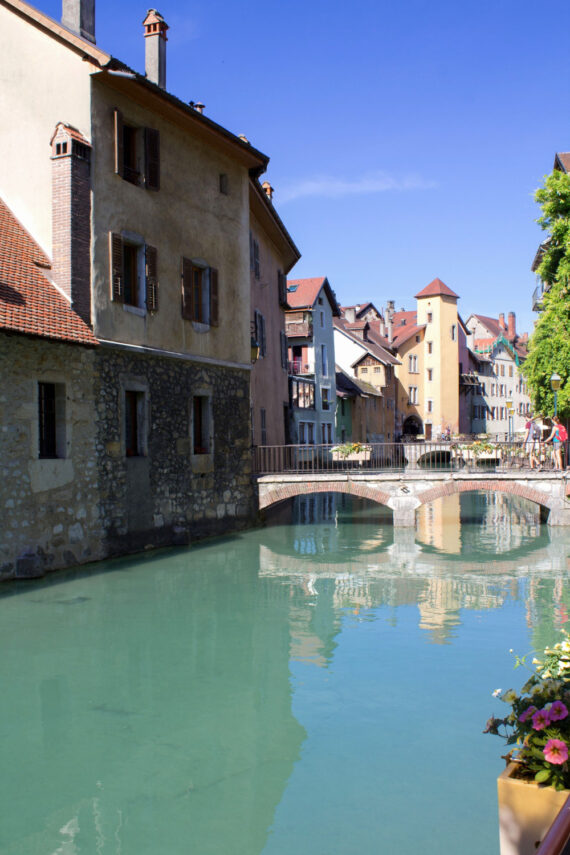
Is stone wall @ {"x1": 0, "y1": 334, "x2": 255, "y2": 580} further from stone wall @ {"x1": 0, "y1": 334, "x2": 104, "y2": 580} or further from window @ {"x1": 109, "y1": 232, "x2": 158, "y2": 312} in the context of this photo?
window @ {"x1": 109, "y1": 232, "x2": 158, "y2": 312}

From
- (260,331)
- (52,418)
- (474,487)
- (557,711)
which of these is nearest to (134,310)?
(52,418)

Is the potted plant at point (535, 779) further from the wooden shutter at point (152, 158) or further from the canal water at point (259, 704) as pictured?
the wooden shutter at point (152, 158)

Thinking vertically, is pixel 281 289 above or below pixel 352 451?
above

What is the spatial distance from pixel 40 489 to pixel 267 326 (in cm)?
1404

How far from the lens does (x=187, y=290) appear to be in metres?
19.1

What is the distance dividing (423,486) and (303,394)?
53.5 ft

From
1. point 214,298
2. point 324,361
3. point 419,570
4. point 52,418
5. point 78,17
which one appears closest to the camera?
point 52,418

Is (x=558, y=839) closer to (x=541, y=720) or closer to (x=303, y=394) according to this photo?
(x=541, y=720)

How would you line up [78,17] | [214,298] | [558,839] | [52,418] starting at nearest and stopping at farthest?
[558,839], [52,418], [78,17], [214,298]

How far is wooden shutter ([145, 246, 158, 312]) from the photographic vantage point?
57.5 feet

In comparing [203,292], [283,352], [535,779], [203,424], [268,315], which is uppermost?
[268,315]

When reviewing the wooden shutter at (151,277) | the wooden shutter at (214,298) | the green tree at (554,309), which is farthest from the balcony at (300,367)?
the wooden shutter at (151,277)

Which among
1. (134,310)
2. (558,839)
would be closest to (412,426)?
(134,310)

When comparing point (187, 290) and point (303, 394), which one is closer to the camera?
point (187, 290)
